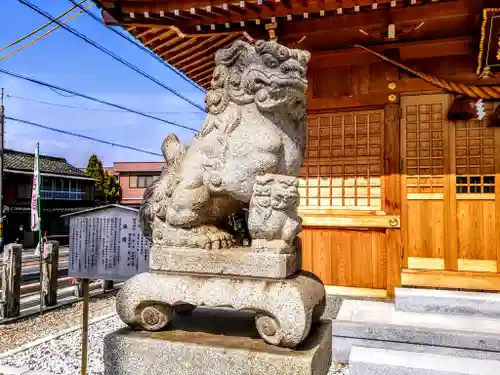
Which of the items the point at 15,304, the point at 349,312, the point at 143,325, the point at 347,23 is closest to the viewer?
the point at 143,325

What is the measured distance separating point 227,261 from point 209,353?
0.50 metres

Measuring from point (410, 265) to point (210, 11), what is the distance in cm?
454

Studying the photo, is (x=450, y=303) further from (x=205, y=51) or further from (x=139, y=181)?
(x=139, y=181)

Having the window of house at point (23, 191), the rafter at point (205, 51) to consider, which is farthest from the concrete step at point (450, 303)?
the window of house at point (23, 191)

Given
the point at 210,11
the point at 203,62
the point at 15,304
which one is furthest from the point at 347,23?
the point at 15,304

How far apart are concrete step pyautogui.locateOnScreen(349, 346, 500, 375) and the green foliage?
27.8 meters

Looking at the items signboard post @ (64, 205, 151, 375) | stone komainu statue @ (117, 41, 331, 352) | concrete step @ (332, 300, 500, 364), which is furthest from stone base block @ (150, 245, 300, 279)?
concrete step @ (332, 300, 500, 364)

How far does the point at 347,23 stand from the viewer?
5.16 metres

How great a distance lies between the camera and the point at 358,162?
5855 mm

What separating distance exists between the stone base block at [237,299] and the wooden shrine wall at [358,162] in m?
3.56

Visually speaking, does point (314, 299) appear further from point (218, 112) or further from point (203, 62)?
point (203, 62)

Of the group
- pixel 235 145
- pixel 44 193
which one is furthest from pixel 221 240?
pixel 44 193

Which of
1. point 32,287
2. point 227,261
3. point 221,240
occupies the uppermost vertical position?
point 221,240

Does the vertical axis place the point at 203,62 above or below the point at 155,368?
above
